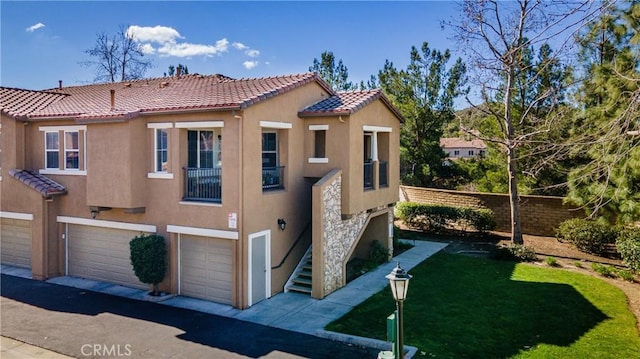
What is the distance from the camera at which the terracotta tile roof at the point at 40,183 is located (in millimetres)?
15734

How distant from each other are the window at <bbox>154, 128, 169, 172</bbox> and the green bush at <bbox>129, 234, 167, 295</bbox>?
2.15 m

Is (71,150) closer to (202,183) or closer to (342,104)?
(202,183)

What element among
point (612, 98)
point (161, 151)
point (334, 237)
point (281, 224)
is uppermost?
point (612, 98)

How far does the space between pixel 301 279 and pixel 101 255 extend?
7060 mm

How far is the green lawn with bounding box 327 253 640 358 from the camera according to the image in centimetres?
1029

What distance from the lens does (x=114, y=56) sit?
3575 centimetres

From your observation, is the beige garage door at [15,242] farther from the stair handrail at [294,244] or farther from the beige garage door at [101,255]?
the stair handrail at [294,244]

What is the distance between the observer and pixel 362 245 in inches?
738

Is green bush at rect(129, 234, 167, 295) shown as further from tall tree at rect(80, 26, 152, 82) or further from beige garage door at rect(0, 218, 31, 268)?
tall tree at rect(80, 26, 152, 82)

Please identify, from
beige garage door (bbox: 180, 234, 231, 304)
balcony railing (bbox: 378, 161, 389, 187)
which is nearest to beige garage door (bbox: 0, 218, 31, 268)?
beige garage door (bbox: 180, 234, 231, 304)

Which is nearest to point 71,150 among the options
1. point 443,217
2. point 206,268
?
point 206,268

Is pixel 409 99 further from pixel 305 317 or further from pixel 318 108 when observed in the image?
pixel 305 317

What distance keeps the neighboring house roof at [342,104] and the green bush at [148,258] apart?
6172 millimetres

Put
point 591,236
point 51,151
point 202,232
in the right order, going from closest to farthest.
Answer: point 202,232 < point 51,151 < point 591,236
